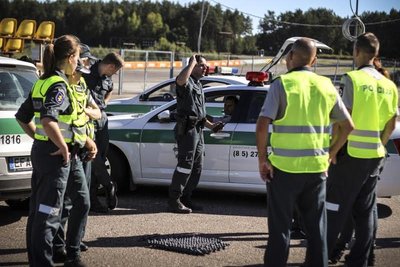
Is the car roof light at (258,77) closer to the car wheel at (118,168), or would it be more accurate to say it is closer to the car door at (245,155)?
the car door at (245,155)

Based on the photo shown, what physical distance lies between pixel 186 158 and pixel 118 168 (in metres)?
1.16

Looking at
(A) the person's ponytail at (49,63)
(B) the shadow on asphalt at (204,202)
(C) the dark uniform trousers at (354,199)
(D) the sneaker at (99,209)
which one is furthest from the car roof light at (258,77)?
(A) the person's ponytail at (49,63)

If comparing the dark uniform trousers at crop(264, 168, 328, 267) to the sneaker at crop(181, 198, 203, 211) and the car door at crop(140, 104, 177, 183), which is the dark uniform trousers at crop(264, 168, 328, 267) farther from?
the car door at crop(140, 104, 177, 183)

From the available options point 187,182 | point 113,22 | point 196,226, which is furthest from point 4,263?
point 113,22

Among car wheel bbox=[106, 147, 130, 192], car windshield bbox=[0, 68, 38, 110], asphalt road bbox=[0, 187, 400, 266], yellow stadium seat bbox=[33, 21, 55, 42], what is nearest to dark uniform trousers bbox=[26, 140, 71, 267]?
asphalt road bbox=[0, 187, 400, 266]

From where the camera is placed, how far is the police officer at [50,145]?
386 cm

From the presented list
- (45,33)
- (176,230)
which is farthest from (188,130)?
(45,33)

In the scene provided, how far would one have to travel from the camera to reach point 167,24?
368 feet

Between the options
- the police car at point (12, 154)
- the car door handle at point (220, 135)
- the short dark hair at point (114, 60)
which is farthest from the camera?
the car door handle at point (220, 135)

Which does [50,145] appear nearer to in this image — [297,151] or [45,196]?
[45,196]

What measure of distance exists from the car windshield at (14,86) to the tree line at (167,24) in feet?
266

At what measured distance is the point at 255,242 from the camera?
5395 mm

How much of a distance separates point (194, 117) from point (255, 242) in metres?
1.61

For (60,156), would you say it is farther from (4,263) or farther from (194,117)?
Answer: (194,117)
